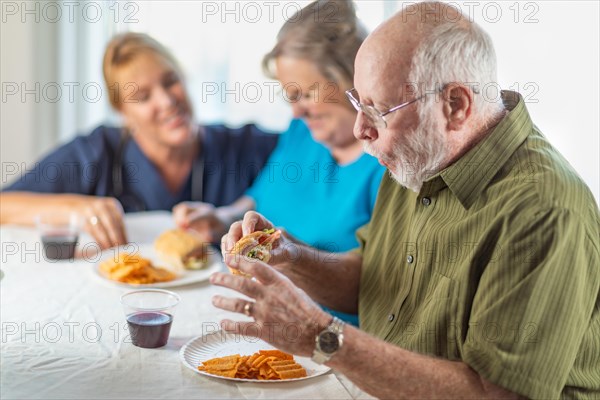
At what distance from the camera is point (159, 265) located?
208 centimetres

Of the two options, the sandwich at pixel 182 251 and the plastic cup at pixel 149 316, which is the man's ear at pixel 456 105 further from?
the sandwich at pixel 182 251

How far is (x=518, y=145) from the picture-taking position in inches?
53.4

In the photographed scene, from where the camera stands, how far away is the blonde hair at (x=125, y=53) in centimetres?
→ 282

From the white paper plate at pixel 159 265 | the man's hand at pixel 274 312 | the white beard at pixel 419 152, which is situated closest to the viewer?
the man's hand at pixel 274 312

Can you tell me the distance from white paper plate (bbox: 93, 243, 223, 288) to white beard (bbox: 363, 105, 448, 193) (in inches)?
25.7

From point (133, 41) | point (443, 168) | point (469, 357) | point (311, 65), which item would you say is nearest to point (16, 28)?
point (133, 41)

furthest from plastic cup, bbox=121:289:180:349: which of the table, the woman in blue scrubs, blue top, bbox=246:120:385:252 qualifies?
the woman in blue scrubs

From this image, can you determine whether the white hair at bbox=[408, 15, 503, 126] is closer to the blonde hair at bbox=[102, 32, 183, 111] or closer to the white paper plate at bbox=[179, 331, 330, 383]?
the white paper plate at bbox=[179, 331, 330, 383]

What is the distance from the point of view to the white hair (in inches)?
52.8

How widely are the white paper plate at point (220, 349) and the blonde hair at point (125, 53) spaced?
1.63m

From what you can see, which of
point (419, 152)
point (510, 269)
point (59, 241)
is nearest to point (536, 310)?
point (510, 269)

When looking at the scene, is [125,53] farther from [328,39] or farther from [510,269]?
[510,269]

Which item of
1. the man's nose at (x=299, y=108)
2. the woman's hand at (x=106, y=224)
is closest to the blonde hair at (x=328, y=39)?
the man's nose at (x=299, y=108)

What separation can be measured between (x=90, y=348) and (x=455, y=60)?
911 mm
